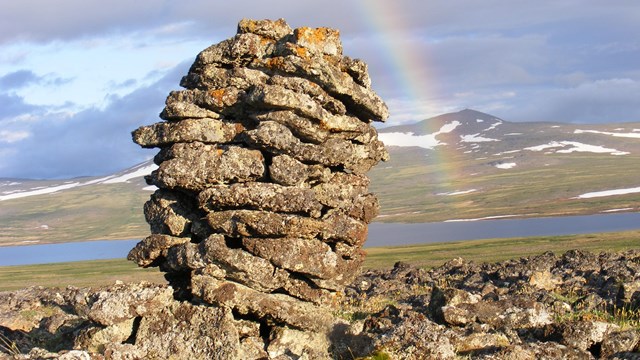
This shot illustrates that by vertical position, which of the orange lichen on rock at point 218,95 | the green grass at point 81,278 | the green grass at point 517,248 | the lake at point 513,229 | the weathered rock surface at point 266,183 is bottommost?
the lake at point 513,229

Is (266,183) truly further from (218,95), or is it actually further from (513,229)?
(513,229)

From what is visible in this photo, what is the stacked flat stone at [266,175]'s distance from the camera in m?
22.3

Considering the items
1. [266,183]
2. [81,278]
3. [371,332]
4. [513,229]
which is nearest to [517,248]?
[81,278]

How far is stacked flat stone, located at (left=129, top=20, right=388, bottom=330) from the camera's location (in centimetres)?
2228

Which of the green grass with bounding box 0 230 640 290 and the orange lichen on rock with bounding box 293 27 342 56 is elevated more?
the orange lichen on rock with bounding box 293 27 342 56

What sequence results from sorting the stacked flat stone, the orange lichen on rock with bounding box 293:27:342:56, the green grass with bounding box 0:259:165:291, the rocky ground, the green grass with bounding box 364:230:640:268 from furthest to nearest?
the green grass with bounding box 364:230:640:268, the green grass with bounding box 0:259:165:291, the orange lichen on rock with bounding box 293:27:342:56, the stacked flat stone, the rocky ground

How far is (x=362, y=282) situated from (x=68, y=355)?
2865 cm

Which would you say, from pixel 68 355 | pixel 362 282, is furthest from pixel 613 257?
pixel 68 355

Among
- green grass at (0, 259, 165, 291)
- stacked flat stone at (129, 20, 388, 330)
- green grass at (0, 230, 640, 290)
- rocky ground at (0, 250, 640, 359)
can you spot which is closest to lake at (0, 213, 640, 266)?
green grass at (0, 230, 640, 290)

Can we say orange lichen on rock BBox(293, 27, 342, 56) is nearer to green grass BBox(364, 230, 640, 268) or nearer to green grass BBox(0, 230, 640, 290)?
green grass BBox(0, 230, 640, 290)

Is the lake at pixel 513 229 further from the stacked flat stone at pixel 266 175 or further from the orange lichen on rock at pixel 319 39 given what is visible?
the stacked flat stone at pixel 266 175

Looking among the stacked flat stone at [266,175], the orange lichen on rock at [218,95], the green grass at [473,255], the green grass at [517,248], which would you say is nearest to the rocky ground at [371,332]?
the stacked flat stone at [266,175]

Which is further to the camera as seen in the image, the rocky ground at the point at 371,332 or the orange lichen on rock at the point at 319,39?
the orange lichen on rock at the point at 319,39

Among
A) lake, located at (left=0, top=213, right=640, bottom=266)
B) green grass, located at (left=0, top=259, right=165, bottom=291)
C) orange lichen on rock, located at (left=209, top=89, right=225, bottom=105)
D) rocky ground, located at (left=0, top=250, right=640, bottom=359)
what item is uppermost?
orange lichen on rock, located at (left=209, top=89, right=225, bottom=105)
